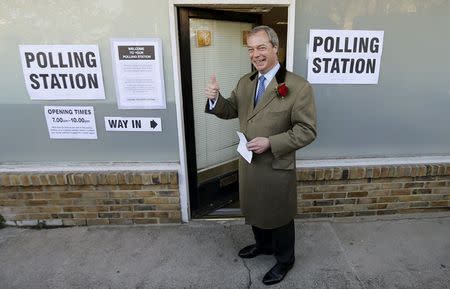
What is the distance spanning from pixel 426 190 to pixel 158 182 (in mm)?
2774

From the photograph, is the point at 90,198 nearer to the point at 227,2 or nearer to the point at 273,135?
the point at 273,135

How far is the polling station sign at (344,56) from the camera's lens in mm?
2891

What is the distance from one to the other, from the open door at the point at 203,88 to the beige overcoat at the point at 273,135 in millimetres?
824

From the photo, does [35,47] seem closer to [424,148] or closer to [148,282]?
[148,282]

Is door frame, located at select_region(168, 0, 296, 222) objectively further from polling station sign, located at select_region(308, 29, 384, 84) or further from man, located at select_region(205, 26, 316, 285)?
man, located at select_region(205, 26, 316, 285)

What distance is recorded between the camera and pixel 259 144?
2137 millimetres

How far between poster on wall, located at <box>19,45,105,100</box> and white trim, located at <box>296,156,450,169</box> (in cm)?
212

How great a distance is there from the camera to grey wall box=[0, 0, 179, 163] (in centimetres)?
279

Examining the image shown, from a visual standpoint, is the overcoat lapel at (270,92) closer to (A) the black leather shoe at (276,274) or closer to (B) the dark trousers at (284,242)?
(B) the dark trousers at (284,242)

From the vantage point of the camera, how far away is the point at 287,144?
6.92 ft

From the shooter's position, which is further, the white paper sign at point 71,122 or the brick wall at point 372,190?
the brick wall at point 372,190

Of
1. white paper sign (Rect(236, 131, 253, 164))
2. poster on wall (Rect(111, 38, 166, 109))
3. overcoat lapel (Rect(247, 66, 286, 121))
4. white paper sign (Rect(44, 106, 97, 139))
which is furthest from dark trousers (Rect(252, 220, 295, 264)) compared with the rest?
white paper sign (Rect(44, 106, 97, 139))

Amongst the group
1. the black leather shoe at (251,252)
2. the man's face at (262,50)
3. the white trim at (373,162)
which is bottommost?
the black leather shoe at (251,252)

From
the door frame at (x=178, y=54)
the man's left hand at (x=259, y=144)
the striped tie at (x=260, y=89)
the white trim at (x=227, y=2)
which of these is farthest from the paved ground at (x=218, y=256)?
the white trim at (x=227, y=2)
